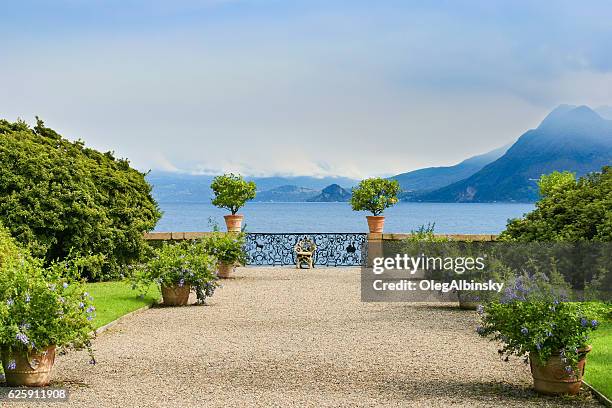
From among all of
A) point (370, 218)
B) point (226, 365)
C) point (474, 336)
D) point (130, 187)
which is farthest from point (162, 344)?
point (370, 218)

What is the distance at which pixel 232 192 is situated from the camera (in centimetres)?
2305

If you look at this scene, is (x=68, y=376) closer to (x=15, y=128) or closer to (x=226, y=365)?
(x=226, y=365)

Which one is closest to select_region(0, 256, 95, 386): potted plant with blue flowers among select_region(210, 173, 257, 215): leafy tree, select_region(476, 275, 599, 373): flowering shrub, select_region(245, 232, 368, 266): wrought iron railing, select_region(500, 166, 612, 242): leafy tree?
select_region(476, 275, 599, 373): flowering shrub

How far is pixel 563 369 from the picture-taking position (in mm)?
6879

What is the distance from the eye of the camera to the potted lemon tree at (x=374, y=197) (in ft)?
76.8

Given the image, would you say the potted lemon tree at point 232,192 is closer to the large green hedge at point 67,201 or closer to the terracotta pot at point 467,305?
the large green hedge at point 67,201

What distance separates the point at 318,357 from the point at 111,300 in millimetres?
5843

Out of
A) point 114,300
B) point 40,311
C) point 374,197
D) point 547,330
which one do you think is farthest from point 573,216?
point 374,197

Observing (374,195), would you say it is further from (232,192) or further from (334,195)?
(334,195)

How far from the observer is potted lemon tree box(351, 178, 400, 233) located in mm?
23423

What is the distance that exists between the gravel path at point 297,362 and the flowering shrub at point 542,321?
1.46ft

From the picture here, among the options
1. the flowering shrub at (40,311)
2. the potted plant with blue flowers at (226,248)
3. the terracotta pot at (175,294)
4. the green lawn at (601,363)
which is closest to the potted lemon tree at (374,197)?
the potted plant with blue flowers at (226,248)

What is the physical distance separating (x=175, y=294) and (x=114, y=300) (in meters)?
1.01

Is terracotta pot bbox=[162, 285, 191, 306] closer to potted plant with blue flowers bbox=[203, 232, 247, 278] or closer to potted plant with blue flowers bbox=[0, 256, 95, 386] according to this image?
potted plant with blue flowers bbox=[203, 232, 247, 278]
